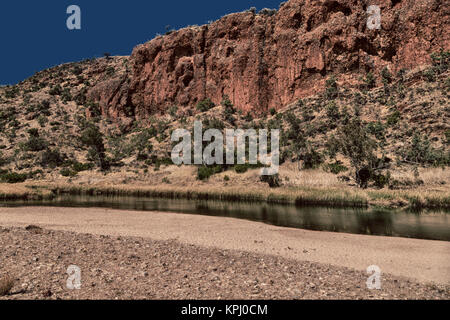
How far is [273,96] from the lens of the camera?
70.6 m

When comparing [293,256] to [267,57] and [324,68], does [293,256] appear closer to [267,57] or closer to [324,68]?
[324,68]

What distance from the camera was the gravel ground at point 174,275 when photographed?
740cm

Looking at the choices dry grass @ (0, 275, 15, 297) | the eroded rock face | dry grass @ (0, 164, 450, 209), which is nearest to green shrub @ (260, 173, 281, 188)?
dry grass @ (0, 164, 450, 209)

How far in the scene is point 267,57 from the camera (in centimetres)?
7188

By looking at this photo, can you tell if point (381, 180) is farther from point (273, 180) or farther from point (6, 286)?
point (6, 286)

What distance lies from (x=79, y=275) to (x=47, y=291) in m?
1.34

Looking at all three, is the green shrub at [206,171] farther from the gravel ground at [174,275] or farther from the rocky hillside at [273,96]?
the gravel ground at [174,275]

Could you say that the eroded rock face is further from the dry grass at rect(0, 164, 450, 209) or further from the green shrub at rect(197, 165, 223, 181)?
the dry grass at rect(0, 164, 450, 209)

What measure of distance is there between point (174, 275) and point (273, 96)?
215ft

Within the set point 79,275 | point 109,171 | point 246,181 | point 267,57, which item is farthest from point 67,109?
point 79,275

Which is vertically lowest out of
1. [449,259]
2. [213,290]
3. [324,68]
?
[449,259]

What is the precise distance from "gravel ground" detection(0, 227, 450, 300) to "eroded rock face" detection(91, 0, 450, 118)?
59.2m

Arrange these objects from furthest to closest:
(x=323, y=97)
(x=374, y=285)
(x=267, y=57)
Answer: (x=267, y=57), (x=323, y=97), (x=374, y=285)
